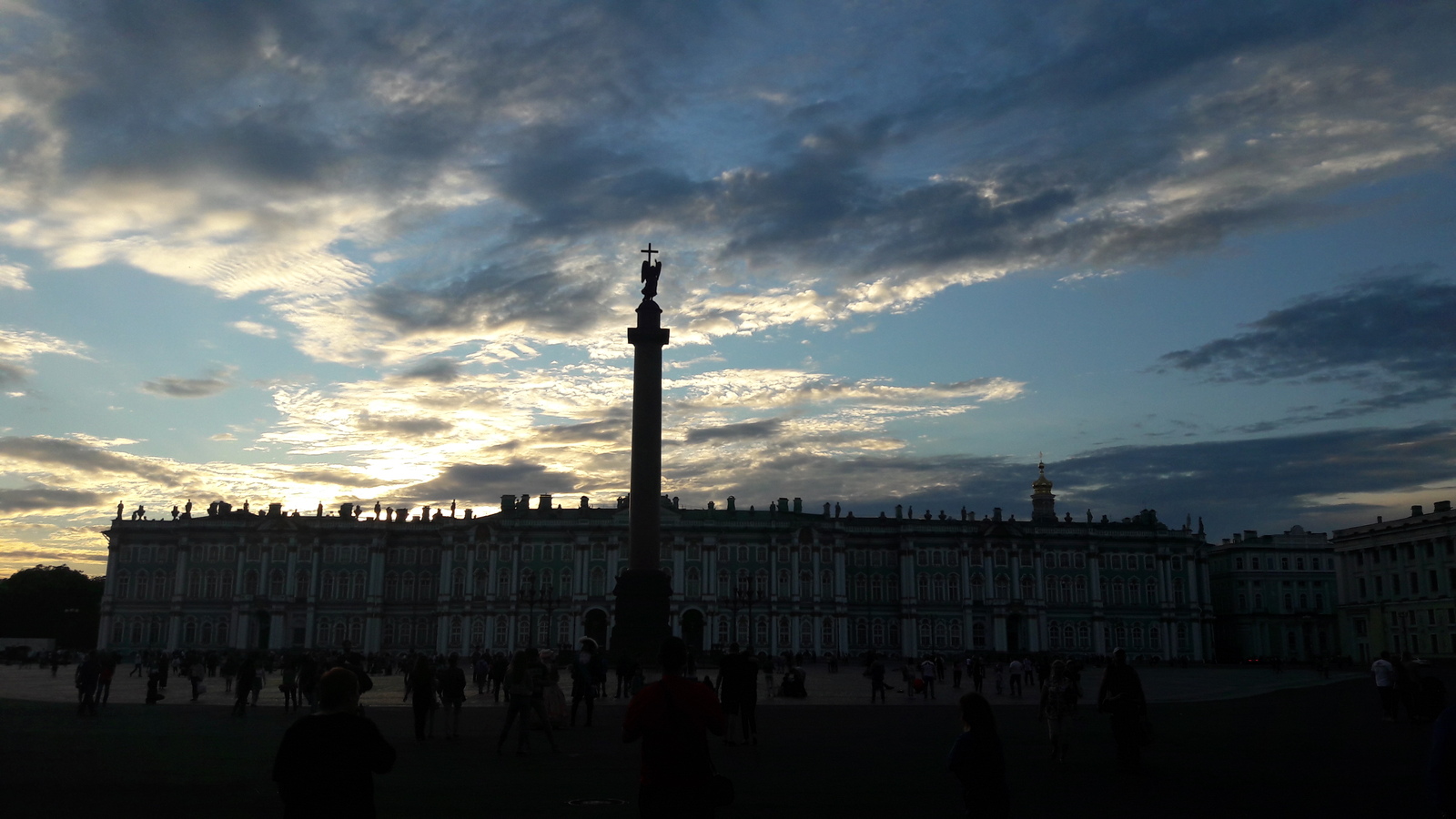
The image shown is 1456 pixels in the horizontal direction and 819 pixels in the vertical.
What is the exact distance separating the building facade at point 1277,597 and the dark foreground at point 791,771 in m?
94.7

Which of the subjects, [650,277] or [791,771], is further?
[650,277]

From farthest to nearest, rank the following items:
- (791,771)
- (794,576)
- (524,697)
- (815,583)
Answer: (815,583) → (794,576) → (524,697) → (791,771)

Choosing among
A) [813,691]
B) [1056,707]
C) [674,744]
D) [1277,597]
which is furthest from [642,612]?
[1277,597]

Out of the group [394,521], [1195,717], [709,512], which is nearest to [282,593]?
[394,521]

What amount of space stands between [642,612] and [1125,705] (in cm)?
2974

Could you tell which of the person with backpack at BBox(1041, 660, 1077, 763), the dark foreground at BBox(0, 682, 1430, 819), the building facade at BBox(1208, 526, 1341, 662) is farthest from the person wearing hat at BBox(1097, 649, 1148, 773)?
the building facade at BBox(1208, 526, 1341, 662)

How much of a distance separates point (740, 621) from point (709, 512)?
10470 mm

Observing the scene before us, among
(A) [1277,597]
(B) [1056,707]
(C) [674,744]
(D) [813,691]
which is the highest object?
(A) [1277,597]

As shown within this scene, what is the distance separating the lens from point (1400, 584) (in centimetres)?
9300

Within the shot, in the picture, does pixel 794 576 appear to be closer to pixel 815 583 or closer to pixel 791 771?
pixel 815 583

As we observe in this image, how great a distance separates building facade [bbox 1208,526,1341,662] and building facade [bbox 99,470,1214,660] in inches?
566

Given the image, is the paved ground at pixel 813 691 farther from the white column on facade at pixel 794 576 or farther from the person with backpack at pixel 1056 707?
the white column on facade at pixel 794 576

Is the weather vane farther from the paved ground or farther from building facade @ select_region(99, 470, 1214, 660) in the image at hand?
building facade @ select_region(99, 470, 1214, 660)

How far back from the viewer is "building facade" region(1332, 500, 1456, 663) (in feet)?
284
